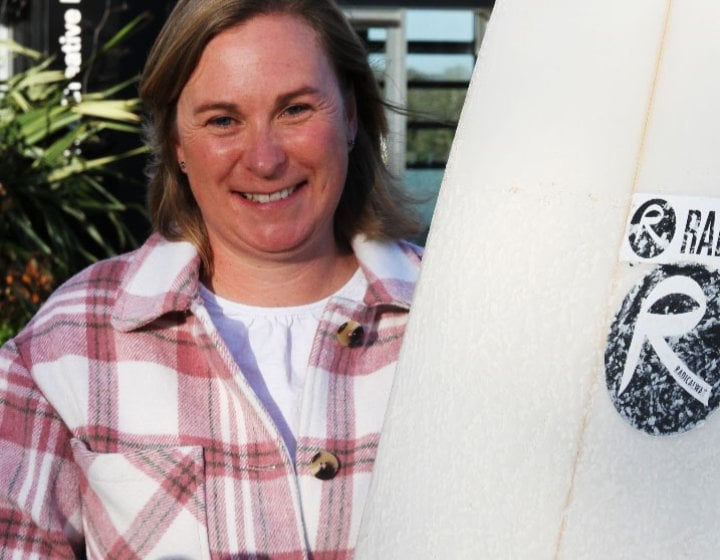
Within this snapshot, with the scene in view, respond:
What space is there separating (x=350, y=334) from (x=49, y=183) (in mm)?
4159

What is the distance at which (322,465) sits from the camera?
256 centimetres

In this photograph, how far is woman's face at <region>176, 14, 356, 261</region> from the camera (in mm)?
2586

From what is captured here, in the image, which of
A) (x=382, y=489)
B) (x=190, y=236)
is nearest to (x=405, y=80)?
(x=190, y=236)

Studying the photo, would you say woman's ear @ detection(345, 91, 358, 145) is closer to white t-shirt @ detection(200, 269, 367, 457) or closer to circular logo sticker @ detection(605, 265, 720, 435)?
white t-shirt @ detection(200, 269, 367, 457)

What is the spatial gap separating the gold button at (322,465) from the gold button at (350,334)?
225 mm

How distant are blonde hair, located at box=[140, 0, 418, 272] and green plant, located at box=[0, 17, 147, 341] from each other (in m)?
3.26

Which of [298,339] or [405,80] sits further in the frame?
[405,80]

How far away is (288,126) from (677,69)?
3.28 feet

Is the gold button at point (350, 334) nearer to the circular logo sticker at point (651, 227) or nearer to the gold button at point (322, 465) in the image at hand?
the gold button at point (322, 465)

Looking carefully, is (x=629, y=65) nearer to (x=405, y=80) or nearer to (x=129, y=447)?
(x=129, y=447)

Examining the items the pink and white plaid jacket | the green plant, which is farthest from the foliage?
the pink and white plaid jacket

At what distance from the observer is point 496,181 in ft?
5.86

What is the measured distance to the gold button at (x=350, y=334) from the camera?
2.70 m

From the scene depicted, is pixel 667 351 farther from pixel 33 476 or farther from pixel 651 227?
pixel 33 476
